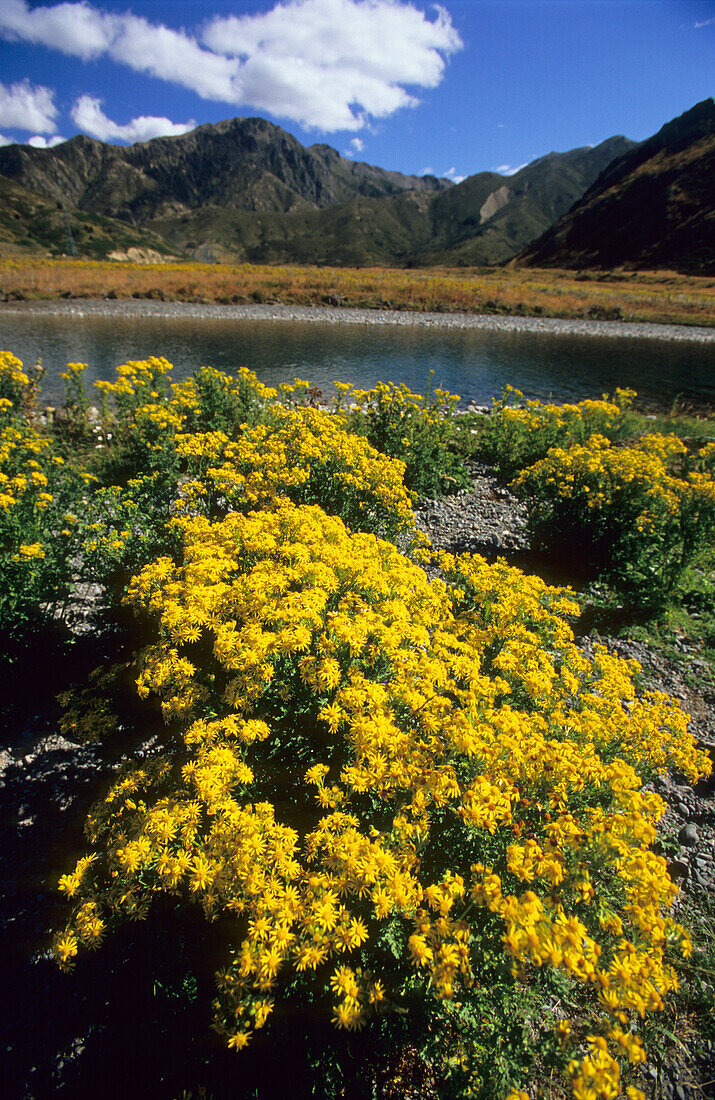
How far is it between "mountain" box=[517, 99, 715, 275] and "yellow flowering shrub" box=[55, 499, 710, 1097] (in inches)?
4069

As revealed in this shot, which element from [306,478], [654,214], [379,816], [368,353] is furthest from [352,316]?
[654,214]

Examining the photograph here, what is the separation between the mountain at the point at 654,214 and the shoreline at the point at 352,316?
54.8m

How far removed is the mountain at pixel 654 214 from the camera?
87.4 m

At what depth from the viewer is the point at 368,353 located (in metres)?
25.4

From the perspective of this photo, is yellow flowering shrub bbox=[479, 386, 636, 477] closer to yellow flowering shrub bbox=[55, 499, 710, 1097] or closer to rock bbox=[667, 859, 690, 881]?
yellow flowering shrub bbox=[55, 499, 710, 1097]

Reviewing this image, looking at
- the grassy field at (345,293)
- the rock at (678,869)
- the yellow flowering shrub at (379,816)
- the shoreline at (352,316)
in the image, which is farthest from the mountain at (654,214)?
the yellow flowering shrub at (379,816)

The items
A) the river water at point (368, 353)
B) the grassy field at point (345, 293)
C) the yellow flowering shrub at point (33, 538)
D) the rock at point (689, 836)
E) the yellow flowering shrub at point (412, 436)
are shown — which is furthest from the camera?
the grassy field at point (345, 293)

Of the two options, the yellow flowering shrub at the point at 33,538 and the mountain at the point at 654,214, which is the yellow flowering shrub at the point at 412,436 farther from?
the mountain at the point at 654,214

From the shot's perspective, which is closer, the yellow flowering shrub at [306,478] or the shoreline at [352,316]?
the yellow flowering shrub at [306,478]

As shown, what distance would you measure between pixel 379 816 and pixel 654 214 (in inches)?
5326

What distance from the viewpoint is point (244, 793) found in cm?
286

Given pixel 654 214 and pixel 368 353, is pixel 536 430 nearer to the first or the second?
pixel 368 353

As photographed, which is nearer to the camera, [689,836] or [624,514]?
[689,836]

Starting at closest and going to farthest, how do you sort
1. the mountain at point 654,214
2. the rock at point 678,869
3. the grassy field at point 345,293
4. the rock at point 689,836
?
1. the rock at point 678,869
2. the rock at point 689,836
3. the grassy field at point 345,293
4. the mountain at point 654,214
